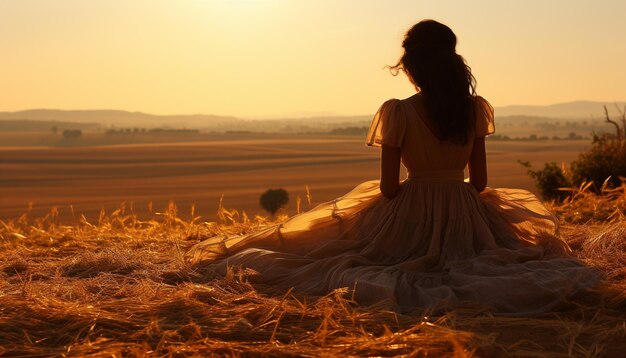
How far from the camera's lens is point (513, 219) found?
5.34 metres

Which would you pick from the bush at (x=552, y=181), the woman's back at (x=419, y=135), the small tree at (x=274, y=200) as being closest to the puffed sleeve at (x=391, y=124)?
the woman's back at (x=419, y=135)

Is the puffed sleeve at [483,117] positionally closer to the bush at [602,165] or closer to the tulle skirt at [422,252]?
the tulle skirt at [422,252]

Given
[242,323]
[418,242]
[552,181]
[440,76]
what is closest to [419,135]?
[440,76]

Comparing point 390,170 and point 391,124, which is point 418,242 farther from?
point 391,124

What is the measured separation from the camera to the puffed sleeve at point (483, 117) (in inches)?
203

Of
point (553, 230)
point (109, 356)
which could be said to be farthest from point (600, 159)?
point (109, 356)

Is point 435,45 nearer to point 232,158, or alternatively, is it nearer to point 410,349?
point 410,349

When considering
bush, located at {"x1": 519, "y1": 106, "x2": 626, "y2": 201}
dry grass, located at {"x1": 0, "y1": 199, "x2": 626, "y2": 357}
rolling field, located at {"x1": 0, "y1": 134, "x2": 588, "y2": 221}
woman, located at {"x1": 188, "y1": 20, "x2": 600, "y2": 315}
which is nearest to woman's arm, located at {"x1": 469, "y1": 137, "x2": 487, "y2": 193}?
woman, located at {"x1": 188, "y1": 20, "x2": 600, "y2": 315}

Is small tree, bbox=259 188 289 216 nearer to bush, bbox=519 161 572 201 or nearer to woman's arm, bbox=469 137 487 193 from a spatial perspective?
bush, bbox=519 161 572 201

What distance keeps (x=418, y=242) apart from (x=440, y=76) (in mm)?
986

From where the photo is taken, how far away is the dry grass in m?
3.36

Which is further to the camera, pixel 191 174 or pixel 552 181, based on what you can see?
pixel 191 174

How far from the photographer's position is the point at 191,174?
4747 centimetres

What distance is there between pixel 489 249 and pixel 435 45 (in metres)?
1.21
